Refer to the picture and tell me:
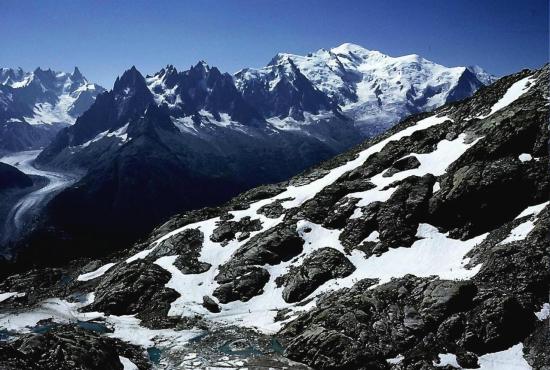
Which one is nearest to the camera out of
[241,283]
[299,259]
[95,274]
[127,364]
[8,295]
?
[127,364]

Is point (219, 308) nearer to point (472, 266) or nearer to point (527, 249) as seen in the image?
point (472, 266)

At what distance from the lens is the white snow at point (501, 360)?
33.8 metres

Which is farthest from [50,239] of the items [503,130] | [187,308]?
[503,130]

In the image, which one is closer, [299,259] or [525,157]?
[525,157]

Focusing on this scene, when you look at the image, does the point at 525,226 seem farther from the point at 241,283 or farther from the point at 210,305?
the point at 210,305

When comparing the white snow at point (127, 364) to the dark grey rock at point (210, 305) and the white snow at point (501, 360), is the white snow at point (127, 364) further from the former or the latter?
the white snow at point (501, 360)

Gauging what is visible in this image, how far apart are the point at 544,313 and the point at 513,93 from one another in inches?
1809

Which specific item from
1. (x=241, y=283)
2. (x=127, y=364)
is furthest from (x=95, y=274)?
(x=127, y=364)

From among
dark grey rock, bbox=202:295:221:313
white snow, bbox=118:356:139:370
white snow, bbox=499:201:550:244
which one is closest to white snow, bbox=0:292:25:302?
dark grey rock, bbox=202:295:221:313

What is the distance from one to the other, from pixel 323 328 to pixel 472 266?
1566 centimetres

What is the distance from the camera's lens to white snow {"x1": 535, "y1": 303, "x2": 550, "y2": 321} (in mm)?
36350

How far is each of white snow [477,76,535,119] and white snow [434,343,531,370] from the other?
43.4m

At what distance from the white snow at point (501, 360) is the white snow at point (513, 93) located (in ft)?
142

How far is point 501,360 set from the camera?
34.6 metres
